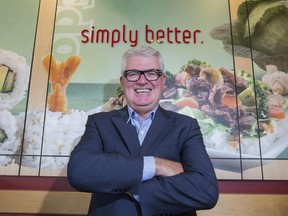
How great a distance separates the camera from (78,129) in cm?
174

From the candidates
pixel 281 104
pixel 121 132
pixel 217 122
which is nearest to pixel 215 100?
pixel 217 122

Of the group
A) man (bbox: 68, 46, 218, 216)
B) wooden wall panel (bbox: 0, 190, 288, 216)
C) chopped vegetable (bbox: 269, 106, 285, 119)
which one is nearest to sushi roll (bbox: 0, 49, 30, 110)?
wooden wall panel (bbox: 0, 190, 288, 216)

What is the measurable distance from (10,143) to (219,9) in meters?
1.59

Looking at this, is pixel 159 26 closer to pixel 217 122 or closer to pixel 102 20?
pixel 102 20

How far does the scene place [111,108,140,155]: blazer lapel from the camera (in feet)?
3.68

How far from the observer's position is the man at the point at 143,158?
948 mm

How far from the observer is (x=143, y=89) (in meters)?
1.31

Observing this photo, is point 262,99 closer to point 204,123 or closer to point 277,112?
point 277,112

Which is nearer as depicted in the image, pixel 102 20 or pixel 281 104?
pixel 281 104

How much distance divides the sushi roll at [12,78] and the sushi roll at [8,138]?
0.22 feet

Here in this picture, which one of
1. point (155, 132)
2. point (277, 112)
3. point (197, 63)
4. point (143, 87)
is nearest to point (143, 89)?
point (143, 87)

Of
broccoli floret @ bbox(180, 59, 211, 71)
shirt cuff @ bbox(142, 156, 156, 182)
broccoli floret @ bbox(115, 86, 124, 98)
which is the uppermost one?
broccoli floret @ bbox(180, 59, 211, 71)

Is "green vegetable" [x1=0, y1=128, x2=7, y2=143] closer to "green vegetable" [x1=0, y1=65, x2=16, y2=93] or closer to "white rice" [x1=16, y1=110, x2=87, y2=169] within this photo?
"white rice" [x1=16, y1=110, x2=87, y2=169]

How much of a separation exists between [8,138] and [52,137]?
0.27 m
